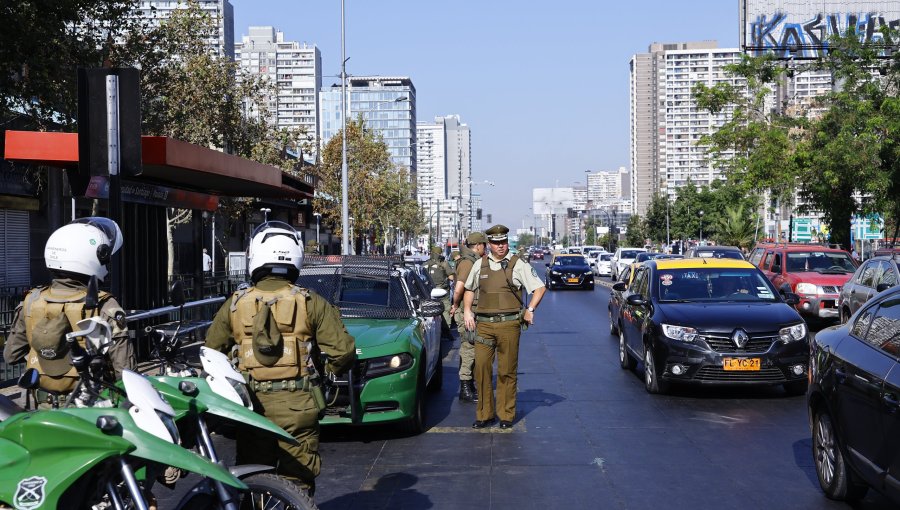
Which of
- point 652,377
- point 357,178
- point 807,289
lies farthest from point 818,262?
point 357,178

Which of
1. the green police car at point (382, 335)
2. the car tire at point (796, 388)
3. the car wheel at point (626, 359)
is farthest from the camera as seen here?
the car wheel at point (626, 359)

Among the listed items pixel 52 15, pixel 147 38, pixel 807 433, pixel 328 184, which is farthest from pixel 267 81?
pixel 807 433

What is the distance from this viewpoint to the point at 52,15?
16938 millimetres

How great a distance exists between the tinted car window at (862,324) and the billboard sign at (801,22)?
40989 mm

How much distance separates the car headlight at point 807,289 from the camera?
22312 mm

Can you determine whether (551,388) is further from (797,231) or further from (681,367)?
(797,231)

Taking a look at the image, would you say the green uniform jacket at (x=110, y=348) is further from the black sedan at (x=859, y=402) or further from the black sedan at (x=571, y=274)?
the black sedan at (x=571, y=274)

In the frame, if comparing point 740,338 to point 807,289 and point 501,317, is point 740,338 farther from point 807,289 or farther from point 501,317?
point 807,289

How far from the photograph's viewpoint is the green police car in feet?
29.9

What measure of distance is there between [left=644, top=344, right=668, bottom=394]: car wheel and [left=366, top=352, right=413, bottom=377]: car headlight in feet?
12.4

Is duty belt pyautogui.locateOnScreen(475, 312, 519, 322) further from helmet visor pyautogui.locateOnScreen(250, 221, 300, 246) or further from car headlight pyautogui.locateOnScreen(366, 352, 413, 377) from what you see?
helmet visor pyautogui.locateOnScreen(250, 221, 300, 246)

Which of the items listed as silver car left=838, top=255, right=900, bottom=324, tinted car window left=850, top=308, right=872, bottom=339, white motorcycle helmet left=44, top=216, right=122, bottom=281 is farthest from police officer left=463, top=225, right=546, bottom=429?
silver car left=838, top=255, right=900, bottom=324

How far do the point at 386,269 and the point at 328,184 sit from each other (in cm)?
4482

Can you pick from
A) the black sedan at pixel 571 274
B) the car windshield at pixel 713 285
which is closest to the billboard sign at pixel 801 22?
the black sedan at pixel 571 274
